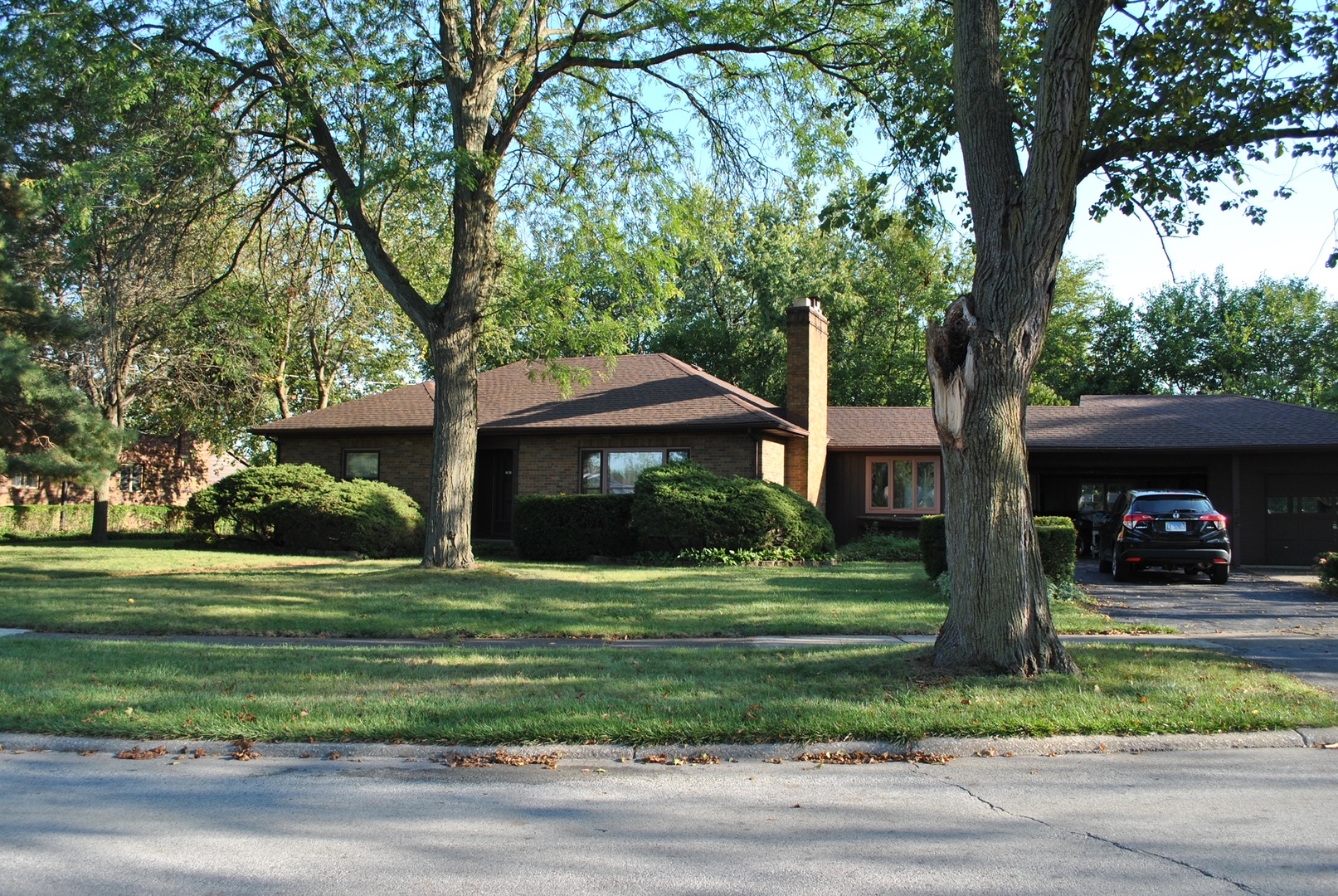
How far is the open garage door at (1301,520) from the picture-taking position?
23.4 m

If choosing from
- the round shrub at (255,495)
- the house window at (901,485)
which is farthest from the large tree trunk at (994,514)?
the house window at (901,485)

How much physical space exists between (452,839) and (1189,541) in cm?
1697

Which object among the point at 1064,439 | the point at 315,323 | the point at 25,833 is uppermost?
the point at 315,323

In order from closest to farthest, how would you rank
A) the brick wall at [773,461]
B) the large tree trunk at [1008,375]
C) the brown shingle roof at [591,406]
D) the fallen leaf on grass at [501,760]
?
the fallen leaf on grass at [501,760] < the large tree trunk at [1008,375] < the brick wall at [773,461] < the brown shingle roof at [591,406]

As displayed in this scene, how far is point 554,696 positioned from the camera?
7914mm

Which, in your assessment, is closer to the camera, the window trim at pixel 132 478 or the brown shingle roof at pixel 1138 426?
the brown shingle roof at pixel 1138 426

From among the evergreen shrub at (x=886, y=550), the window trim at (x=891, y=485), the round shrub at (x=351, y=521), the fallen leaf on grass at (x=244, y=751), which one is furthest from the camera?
the window trim at (x=891, y=485)

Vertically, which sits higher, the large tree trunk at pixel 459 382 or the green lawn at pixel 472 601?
the large tree trunk at pixel 459 382

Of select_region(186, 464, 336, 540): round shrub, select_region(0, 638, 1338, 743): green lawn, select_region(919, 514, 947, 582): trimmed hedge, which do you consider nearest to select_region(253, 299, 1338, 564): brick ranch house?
select_region(186, 464, 336, 540): round shrub

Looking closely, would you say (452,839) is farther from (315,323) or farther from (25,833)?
(315,323)

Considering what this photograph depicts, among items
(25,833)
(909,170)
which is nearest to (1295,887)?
(25,833)

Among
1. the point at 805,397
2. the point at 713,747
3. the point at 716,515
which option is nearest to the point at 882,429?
the point at 805,397

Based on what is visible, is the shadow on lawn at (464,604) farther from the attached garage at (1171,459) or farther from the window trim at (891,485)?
the attached garage at (1171,459)

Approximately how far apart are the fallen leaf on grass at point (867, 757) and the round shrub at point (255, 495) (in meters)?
19.0
